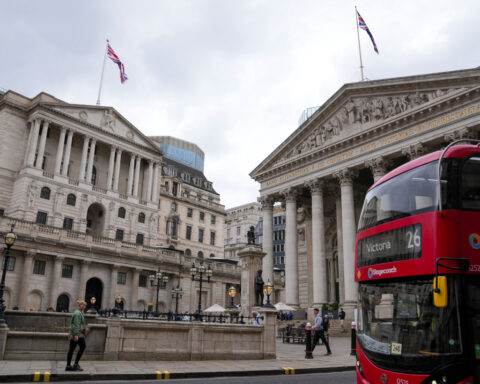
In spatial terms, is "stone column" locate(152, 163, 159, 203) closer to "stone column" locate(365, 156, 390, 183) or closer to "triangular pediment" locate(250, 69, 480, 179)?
"triangular pediment" locate(250, 69, 480, 179)

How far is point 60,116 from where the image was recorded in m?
53.2

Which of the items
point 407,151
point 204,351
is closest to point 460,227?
point 204,351

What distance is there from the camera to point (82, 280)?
4644 centimetres

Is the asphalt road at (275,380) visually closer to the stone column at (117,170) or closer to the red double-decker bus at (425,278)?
the red double-decker bus at (425,278)

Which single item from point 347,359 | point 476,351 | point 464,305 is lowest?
point 347,359

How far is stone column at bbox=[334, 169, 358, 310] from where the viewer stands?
34438mm

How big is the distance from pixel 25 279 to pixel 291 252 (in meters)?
26.2

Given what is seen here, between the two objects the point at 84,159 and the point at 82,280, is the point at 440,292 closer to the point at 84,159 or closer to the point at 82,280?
the point at 82,280

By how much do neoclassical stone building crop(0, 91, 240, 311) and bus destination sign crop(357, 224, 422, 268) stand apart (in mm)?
40998

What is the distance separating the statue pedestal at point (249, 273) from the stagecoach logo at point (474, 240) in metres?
22.9

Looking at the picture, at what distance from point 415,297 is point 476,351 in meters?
1.17

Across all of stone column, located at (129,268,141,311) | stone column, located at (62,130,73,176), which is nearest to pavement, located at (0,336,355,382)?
stone column, located at (129,268,141,311)

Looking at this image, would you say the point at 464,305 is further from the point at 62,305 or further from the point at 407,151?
the point at 62,305

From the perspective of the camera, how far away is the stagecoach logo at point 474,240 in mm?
7304
